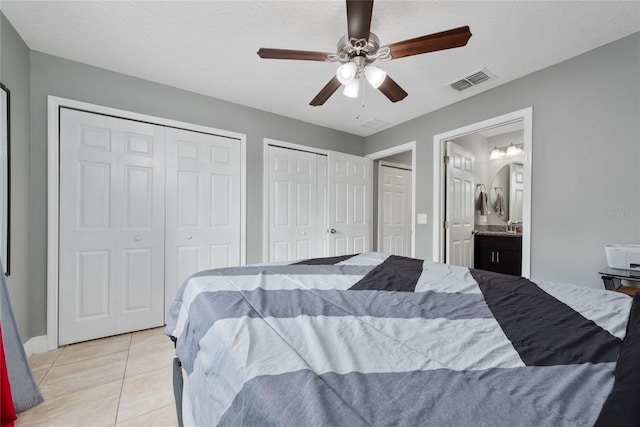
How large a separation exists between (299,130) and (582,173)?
9.54 ft

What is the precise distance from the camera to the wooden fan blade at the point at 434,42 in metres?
1.38

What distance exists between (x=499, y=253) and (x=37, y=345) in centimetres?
493

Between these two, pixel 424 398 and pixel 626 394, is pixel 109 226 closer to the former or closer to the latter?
pixel 424 398

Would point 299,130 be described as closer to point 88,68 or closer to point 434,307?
point 88,68

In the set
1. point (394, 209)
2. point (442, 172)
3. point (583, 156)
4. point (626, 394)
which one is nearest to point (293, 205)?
point (442, 172)

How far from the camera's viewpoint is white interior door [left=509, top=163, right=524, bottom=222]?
3.93 m

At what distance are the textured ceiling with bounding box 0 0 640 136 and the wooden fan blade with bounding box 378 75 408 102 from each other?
0.34 meters

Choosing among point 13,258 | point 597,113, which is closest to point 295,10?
point 597,113

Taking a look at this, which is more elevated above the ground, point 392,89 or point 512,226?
point 392,89

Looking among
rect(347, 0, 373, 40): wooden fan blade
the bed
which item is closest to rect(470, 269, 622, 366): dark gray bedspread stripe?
the bed

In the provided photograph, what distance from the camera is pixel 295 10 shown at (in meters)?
1.68

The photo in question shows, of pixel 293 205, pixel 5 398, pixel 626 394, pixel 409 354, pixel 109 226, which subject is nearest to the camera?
pixel 626 394

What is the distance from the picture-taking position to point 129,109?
2.52m

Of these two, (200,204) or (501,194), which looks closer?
(200,204)
